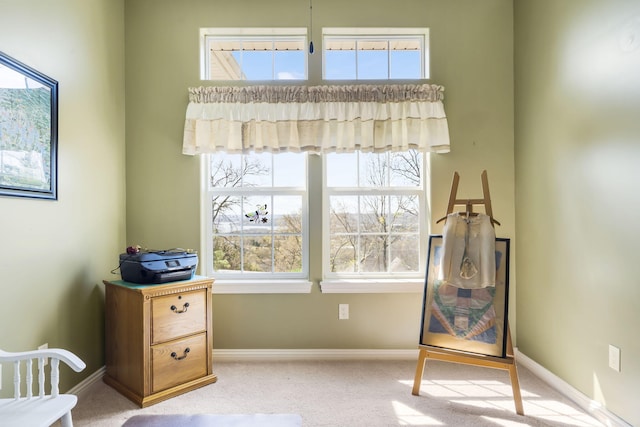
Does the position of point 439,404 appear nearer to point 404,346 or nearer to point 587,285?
point 404,346

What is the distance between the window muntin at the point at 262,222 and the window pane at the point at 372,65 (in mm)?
886

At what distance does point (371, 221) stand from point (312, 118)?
0.99 m

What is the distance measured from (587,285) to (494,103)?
60.4 inches

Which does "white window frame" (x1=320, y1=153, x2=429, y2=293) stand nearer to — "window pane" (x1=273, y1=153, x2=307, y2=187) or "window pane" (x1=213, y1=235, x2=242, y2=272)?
"window pane" (x1=273, y1=153, x2=307, y2=187)

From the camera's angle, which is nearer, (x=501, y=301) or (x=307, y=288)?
(x=501, y=301)

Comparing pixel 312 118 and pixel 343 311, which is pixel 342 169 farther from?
pixel 343 311

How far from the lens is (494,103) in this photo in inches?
109

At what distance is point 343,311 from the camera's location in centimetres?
279

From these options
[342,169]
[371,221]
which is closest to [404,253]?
[371,221]

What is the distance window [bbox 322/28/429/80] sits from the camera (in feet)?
9.40

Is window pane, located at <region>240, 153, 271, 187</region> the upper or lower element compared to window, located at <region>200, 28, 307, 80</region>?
lower

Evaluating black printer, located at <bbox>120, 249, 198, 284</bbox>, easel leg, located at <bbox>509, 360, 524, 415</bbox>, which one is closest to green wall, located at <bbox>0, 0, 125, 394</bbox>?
black printer, located at <bbox>120, 249, 198, 284</bbox>

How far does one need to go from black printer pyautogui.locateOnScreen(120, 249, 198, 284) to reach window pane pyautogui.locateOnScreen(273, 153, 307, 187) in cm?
98

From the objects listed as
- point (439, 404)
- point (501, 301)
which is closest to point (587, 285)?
point (501, 301)
